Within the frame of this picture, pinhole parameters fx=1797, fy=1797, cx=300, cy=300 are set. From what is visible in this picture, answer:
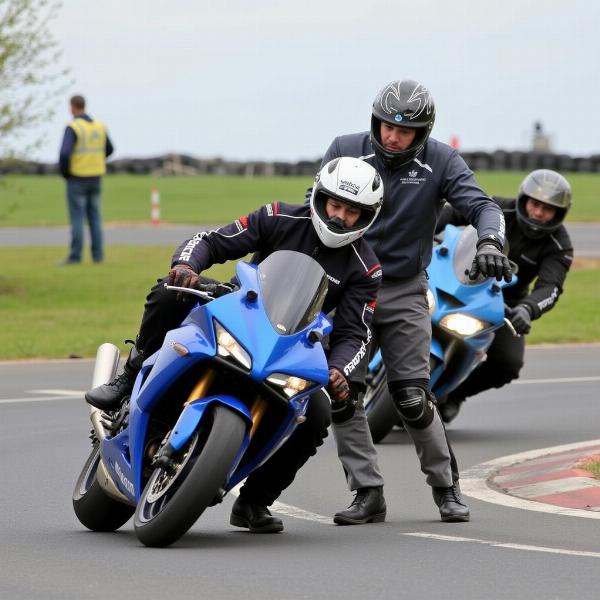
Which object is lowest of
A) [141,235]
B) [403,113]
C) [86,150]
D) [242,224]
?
[141,235]

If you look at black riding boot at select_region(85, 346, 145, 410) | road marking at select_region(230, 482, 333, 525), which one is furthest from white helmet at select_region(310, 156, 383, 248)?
road marking at select_region(230, 482, 333, 525)

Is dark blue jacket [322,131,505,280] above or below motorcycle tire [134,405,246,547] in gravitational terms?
above

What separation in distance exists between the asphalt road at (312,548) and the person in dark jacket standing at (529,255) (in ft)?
→ 2.15

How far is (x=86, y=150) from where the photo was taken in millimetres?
25203

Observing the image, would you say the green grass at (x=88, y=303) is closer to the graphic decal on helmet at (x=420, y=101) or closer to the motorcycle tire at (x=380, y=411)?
the motorcycle tire at (x=380, y=411)

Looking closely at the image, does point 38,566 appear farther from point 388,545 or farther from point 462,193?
point 462,193

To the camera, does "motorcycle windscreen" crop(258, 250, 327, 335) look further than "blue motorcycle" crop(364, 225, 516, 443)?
No

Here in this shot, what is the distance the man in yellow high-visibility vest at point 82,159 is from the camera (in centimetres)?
2512

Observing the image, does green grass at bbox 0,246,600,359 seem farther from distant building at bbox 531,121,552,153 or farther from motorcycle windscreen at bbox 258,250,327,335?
distant building at bbox 531,121,552,153

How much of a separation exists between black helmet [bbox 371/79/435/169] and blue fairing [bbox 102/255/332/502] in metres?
1.34

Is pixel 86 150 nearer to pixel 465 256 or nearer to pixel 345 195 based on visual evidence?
pixel 465 256

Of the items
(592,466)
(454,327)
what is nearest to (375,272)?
(592,466)

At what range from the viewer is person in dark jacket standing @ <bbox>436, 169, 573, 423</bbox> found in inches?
484

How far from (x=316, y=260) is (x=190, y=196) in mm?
41967
